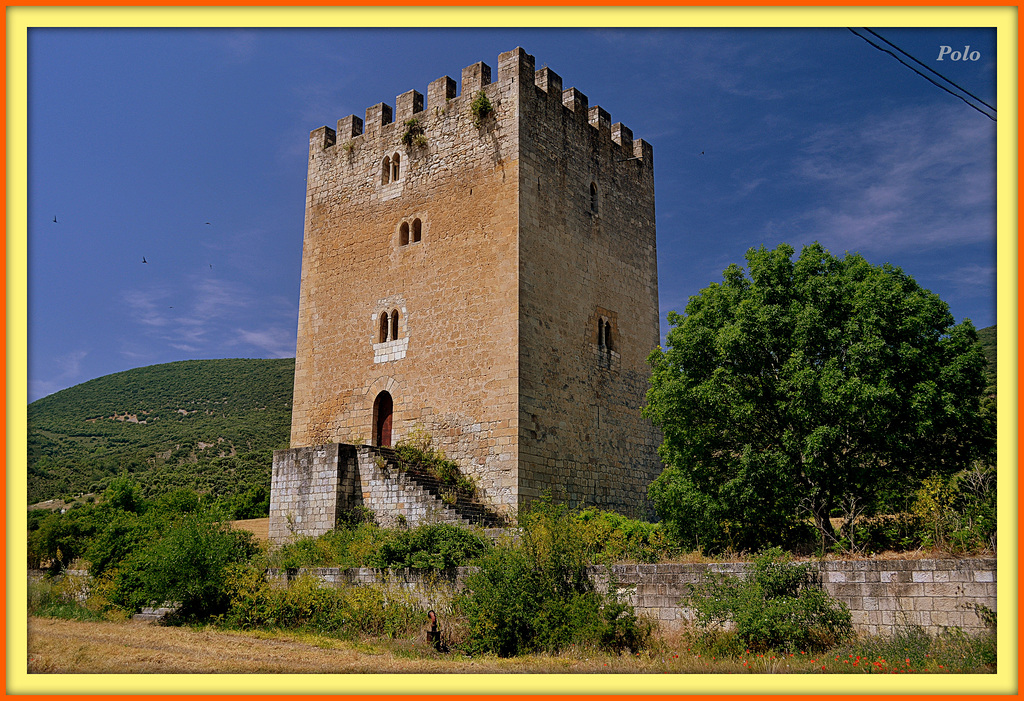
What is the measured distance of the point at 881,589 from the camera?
31.6 ft

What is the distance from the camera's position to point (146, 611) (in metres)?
16.2

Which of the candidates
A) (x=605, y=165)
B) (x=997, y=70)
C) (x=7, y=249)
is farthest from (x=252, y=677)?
(x=605, y=165)

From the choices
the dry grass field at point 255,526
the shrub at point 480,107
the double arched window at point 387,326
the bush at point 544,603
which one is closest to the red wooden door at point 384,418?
the double arched window at point 387,326

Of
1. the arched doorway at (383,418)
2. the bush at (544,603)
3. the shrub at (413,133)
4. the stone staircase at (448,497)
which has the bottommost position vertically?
the bush at (544,603)

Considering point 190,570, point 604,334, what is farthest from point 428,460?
point 604,334

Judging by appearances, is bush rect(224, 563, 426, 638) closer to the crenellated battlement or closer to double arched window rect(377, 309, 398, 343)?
double arched window rect(377, 309, 398, 343)

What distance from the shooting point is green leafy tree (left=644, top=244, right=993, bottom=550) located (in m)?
13.8

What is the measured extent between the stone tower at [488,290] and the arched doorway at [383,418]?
52 mm

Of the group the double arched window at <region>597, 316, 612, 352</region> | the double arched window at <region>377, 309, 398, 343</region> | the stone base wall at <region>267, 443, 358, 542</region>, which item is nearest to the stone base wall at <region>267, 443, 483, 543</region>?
the stone base wall at <region>267, 443, 358, 542</region>

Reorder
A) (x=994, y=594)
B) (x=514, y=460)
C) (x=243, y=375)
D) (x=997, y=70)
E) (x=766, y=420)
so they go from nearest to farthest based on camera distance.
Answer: (x=997, y=70) < (x=994, y=594) < (x=766, y=420) < (x=514, y=460) < (x=243, y=375)

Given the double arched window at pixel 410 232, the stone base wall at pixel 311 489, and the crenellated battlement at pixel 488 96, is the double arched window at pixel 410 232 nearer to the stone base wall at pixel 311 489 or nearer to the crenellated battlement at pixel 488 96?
the crenellated battlement at pixel 488 96

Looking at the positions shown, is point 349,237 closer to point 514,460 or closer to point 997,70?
point 514,460

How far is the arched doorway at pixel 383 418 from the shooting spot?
19688 mm

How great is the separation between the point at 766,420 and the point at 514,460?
17.6 ft
